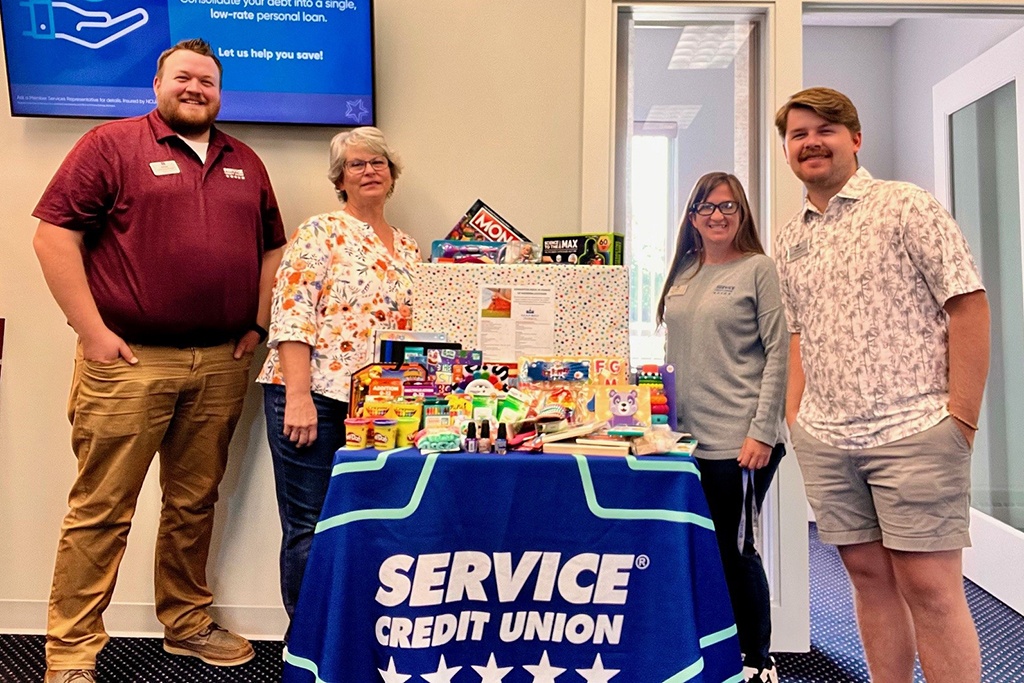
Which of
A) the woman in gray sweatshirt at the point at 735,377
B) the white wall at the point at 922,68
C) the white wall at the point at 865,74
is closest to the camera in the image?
the woman in gray sweatshirt at the point at 735,377

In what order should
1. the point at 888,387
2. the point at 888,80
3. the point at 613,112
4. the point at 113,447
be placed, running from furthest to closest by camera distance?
the point at 888,80, the point at 613,112, the point at 113,447, the point at 888,387

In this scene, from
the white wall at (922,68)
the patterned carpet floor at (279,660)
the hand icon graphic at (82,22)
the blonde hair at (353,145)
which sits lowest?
the patterned carpet floor at (279,660)

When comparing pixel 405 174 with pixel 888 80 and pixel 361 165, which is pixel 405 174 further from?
pixel 888 80

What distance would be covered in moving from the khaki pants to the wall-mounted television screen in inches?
33.7

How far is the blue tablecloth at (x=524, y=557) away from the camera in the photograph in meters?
1.33

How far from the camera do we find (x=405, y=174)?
241cm

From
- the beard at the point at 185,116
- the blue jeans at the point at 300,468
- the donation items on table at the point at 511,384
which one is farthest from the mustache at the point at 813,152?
the beard at the point at 185,116

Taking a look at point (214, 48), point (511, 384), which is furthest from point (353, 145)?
point (511, 384)

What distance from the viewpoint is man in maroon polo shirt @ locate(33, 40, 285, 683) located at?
194 centimetres

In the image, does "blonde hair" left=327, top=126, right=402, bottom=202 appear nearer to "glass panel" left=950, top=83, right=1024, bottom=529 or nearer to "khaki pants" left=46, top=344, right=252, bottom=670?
"khaki pants" left=46, top=344, right=252, bottom=670

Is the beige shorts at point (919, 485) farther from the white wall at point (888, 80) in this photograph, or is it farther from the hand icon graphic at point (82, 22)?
the white wall at point (888, 80)

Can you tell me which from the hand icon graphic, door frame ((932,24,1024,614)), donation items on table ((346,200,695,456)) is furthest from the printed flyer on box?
door frame ((932,24,1024,614))

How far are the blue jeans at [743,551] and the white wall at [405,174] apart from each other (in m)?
1.04

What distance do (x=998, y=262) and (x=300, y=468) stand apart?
295 cm
